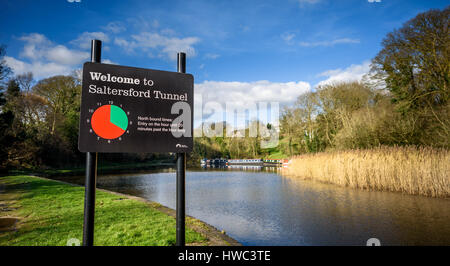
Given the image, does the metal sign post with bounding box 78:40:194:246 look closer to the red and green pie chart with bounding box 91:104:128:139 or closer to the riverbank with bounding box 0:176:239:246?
the red and green pie chart with bounding box 91:104:128:139

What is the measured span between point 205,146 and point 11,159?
130 ft

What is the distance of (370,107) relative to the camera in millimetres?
23500

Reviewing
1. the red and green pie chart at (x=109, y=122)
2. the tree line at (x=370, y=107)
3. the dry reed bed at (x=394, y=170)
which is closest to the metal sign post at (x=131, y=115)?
the red and green pie chart at (x=109, y=122)

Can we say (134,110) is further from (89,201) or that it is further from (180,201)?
(180,201)

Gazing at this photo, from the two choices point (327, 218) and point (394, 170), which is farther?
point (394, 170)

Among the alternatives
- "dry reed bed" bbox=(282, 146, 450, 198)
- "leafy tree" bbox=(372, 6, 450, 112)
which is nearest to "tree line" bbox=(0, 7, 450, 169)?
"leafy tree" bbox=(372, 6, 450, 112)

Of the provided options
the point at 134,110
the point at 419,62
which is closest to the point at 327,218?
the point at 134,110

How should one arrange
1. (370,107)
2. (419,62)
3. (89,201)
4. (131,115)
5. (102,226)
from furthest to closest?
(370,107) < (419,62) < (102,226) < (131,115) < (89,201)

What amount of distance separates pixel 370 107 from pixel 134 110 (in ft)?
82.3

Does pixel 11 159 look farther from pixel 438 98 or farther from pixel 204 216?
pixel 438 98

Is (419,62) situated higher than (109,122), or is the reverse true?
(419,62)

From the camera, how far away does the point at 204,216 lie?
7496 millimetres

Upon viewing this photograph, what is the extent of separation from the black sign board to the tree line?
1602 cm
